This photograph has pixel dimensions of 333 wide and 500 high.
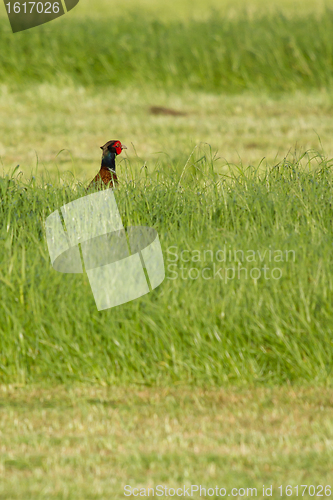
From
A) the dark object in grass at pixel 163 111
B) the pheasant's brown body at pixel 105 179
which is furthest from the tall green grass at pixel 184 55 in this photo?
the pheasant's brown body at pixel 105 179

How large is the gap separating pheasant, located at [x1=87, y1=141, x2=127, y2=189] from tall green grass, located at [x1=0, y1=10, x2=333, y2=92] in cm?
901

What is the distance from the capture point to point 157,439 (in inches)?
137

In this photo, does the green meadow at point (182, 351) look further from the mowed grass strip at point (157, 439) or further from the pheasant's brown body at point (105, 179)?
the pheasant's brown body at point (105, 179)

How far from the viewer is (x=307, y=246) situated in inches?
186

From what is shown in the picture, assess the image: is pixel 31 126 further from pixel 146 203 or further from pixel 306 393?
pixel 306 393

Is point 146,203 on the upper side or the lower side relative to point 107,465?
upper

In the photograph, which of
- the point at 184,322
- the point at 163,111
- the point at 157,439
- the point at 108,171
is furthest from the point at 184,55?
the point at 157,439

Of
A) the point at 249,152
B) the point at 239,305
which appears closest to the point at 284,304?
the point at 239,305

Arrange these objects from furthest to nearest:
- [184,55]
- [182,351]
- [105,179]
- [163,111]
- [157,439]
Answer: [184,55] < [163,111] < [105,179] < [182,351] < [157,439]

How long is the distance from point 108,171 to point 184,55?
31.6 ft

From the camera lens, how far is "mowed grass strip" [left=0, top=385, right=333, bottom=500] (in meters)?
3.14

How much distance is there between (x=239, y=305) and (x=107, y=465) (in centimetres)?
138

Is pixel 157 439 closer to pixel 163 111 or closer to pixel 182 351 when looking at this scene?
pixel 182 351

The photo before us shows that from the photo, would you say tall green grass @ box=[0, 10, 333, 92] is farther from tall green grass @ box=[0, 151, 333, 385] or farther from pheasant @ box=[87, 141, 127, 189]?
tall green grass @ box=[0, 151, 333, 385]
